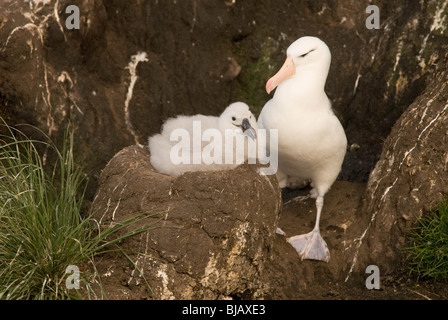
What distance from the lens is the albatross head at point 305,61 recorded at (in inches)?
250

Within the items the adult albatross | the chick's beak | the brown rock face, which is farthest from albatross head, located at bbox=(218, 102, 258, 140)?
the adult albatross

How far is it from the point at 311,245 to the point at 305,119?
1.10 m

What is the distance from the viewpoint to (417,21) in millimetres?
7371

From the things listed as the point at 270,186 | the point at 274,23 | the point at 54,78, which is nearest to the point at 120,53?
the point at 54,78

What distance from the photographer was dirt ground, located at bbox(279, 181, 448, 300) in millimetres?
5816

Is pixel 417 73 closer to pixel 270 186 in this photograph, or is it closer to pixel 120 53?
pixel 270 186

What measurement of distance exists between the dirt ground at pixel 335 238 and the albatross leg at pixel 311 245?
0.07m

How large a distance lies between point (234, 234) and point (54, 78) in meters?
2.96

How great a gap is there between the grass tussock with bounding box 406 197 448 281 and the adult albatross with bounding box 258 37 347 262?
80 cm
